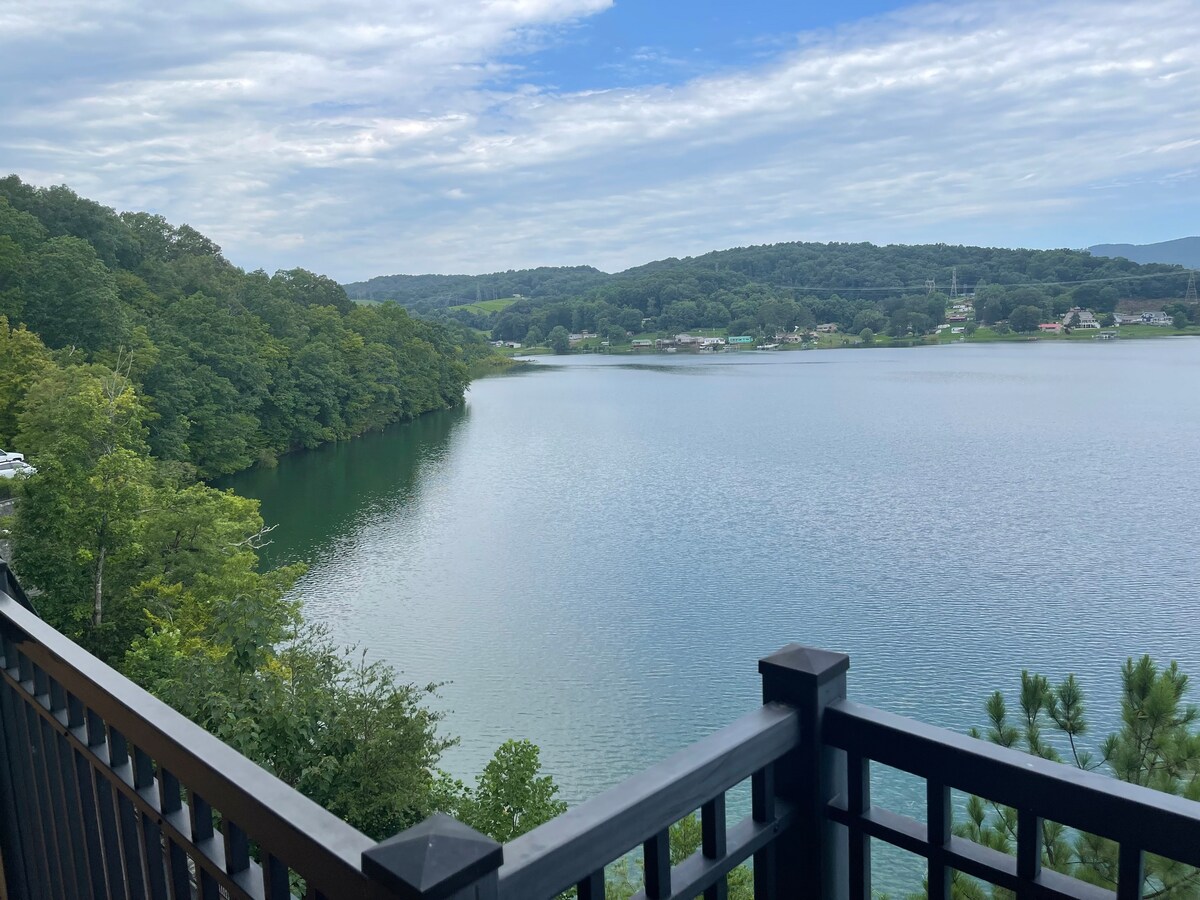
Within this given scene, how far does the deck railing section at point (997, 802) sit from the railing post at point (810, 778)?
2cm

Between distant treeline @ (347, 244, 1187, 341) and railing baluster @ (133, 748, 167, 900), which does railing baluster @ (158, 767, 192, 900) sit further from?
distant treeline @ (347, 244, 1187, 341)

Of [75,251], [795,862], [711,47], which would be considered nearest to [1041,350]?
[711,47]

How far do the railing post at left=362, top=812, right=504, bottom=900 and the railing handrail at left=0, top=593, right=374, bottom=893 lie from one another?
0.08 m

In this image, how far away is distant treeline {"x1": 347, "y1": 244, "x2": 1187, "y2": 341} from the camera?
82.2m

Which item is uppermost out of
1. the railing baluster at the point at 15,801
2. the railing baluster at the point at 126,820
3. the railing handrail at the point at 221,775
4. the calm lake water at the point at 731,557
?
the railing handrail at the point at 221,775

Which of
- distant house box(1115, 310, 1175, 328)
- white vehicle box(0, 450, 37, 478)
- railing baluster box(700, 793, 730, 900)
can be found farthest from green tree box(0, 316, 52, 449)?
distant house box(1115, 310, 1175, 328)

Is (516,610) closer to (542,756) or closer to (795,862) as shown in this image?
(542,756)

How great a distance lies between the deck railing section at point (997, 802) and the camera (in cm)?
103

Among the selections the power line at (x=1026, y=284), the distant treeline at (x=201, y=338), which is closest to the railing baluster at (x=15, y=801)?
the distant treeline at (x=201, y=338)

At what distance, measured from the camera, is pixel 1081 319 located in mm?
79312

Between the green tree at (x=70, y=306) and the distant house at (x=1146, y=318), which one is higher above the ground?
the green tree at (x=70, y=306)

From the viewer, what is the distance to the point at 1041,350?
7000 cm

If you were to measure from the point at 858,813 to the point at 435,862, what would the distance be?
751mm

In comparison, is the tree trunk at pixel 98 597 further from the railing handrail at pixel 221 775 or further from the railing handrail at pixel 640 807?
the railing handrail at pixel 640 807
